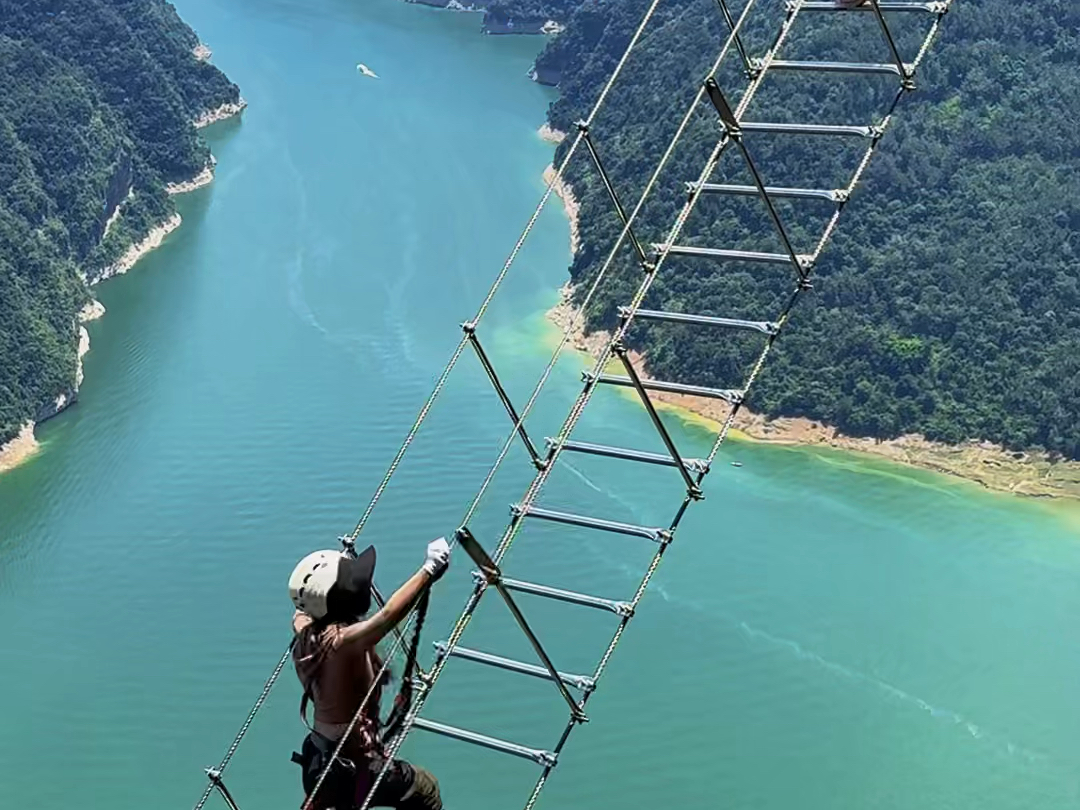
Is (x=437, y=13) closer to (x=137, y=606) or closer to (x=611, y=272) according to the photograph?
(x=611, y=272)

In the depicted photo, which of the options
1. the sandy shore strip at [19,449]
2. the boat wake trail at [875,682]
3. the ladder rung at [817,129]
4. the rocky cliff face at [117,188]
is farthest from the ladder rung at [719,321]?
the rocky cliff face at [117,188]

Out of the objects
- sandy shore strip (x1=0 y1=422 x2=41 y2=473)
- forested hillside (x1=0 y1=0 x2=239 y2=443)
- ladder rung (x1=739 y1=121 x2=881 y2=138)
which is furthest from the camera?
forested hillside (x1=0 y1=0 x2=239 y2=443)

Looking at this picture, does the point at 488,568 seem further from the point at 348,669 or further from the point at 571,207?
the point at 571,207

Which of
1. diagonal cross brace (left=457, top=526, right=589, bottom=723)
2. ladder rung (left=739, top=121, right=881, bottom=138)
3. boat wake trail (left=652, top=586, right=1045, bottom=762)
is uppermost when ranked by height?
boat wake trail (left=652, top=586, right=1045, bottom=762)

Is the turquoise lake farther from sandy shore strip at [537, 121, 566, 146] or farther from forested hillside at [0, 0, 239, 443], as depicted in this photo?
sandy shore strip at [537, 121, 566, 146]

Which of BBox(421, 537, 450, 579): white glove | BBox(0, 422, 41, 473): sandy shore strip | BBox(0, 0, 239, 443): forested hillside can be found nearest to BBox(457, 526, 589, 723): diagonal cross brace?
BBox(421, 537, 450, 579): white glove

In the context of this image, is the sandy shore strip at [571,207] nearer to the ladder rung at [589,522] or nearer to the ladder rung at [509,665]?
the ladder rung at [589,522]

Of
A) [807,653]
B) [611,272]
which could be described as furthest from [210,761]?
[611,272]
